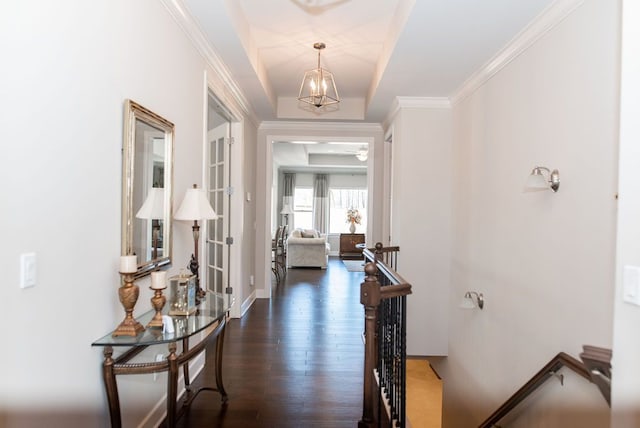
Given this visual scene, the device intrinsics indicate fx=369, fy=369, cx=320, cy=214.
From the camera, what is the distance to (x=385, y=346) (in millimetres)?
2592

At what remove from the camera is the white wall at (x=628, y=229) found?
4.38 feet

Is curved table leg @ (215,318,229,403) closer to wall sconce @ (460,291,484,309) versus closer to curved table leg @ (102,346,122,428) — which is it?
curved table leg @ (102,346,122,428)

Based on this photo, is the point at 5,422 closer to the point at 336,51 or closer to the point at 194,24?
the point at 194,24

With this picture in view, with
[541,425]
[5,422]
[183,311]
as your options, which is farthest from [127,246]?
[541,425]

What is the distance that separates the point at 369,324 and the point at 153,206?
4.48 feet

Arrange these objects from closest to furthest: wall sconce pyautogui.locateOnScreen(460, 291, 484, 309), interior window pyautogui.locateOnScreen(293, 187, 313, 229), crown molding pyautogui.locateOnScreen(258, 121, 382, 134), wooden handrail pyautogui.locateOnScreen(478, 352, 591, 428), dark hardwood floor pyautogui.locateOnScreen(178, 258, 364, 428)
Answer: wooden handrail pyautogui.locateOnScreen(478, 352, 591, 428) < dark hardwood floor pyautogui.locateOnScreen(178, 258, 364, 428) < wall sconce pyautogui.locateOnScreen(460, 291, 484, 309) < crown molding pyautogui.locateOnScreen(258, 121, 382, 134) < interior window pyautogui.locateOnScreen(293, 187, 313, 229)

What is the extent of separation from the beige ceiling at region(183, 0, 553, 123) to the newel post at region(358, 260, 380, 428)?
166cm

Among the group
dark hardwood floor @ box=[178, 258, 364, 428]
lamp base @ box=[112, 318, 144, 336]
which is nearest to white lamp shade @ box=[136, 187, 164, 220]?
lamp base @ box=[112, 318, 144, 336]

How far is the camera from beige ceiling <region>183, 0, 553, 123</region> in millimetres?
2348

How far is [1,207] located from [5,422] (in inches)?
26.7

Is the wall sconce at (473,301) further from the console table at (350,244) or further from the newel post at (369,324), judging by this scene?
the console table at (350,244)

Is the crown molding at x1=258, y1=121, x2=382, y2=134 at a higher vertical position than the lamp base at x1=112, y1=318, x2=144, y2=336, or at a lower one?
higher

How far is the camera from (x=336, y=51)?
3.68 meters

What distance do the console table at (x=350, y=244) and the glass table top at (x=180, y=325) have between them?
8.43 metres
